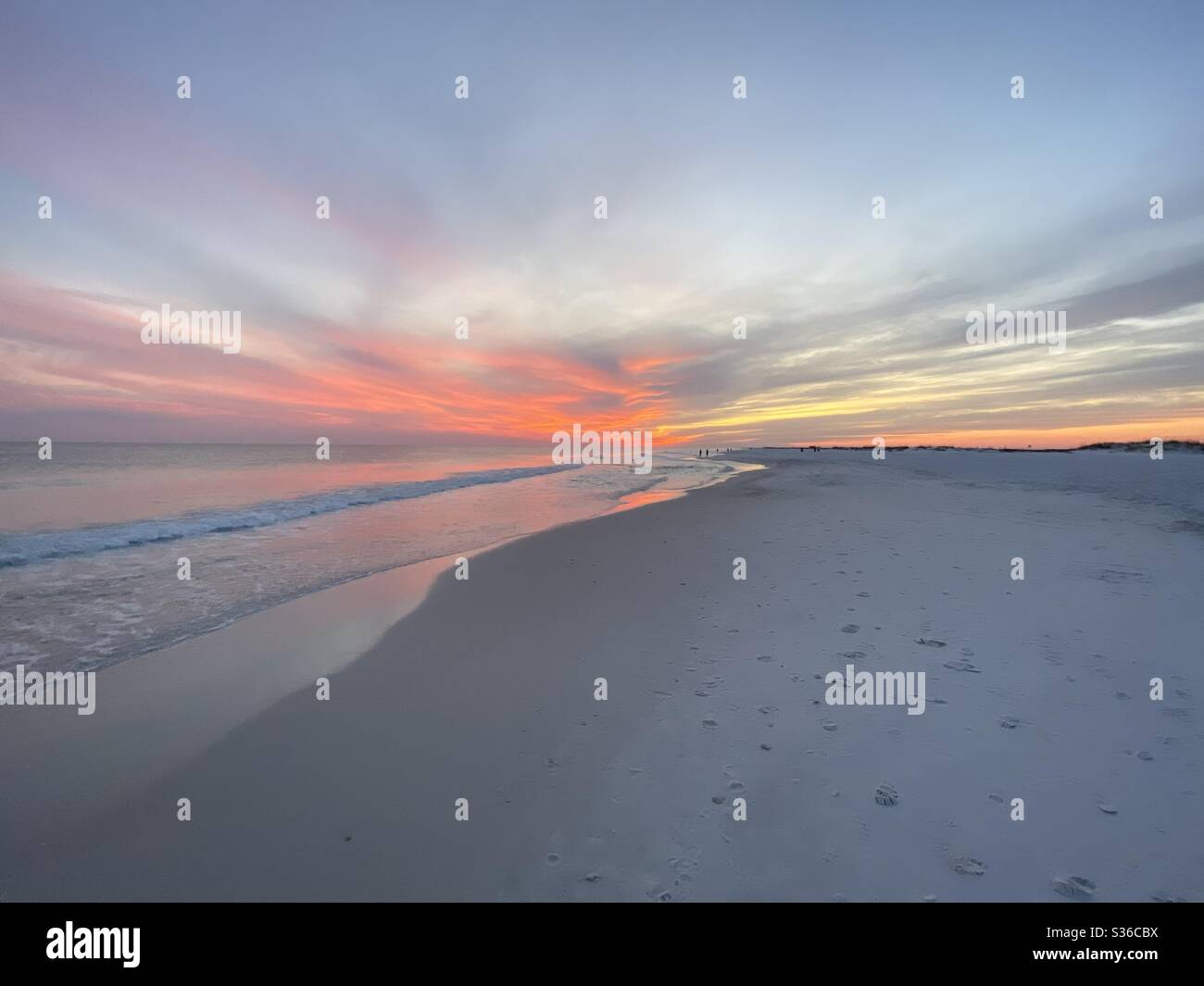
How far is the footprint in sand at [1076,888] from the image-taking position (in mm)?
3250

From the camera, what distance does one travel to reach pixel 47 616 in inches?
378

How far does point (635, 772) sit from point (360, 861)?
2.40 m

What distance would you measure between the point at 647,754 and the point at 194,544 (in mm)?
18275

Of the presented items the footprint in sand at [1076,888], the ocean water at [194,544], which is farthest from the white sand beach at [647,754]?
the ocean water at [194,544]

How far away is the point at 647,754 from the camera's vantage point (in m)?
4.92

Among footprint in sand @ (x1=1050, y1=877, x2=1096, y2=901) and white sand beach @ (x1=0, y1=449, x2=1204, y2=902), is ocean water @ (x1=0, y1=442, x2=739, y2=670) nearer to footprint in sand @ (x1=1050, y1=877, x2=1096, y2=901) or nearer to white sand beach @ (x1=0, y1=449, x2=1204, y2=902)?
white sand beach @ (x1=0, y1=449, x2=1204, y2=902)

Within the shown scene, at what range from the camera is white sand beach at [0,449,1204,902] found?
3.59 meters

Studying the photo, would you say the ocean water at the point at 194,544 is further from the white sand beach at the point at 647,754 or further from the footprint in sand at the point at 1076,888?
the footprint in sand at the point at 1076,888

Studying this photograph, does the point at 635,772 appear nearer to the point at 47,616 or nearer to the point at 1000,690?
the point at 1000,690

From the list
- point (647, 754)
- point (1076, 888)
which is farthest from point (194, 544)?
point (1076, 888)

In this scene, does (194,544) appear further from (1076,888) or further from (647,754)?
(1076,888)

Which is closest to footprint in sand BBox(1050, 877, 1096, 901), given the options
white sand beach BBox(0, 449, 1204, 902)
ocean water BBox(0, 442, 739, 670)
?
white sand beach BBox(0, 449, 1204, 902)

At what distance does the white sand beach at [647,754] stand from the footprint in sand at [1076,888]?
0.01m
